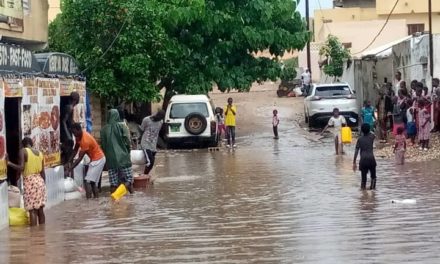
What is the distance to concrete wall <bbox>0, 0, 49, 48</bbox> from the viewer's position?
22766mm

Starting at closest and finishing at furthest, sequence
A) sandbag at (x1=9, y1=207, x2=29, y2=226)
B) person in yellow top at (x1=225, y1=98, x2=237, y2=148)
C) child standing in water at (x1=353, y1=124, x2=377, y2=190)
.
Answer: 1. sandbag at (x1=9, y1=207, x2=29, y2=226)
2. child standing in water at (x1=353, y1=124, x2=377, y2=190)
3. person in yellow top at (x1=225, y1=98, x2=237, y2=148)

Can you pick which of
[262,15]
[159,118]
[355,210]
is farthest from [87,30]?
[355,210]

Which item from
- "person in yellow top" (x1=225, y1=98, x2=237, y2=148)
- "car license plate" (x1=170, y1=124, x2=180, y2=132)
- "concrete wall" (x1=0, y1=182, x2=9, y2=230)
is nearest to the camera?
"concrete wall" (x1=0, y1=182, x2=9, y2=230)

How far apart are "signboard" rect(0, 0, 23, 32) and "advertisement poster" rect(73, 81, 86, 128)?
7.56 feet

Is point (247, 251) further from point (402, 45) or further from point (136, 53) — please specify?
point (402, 45)

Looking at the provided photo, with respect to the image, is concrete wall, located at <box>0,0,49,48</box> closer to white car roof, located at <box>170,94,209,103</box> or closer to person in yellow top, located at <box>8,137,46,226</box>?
white car roof, located at <box>170,94,209,103</box>

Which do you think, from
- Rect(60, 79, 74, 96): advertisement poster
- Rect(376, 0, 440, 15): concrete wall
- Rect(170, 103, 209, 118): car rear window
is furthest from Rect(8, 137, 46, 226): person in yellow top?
Rect(376, 0, 440, 15): concrete wall

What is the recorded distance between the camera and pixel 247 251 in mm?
10617

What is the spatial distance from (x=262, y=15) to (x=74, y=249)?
2422cm

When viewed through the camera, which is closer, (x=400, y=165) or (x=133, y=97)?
(x=400, y=165)

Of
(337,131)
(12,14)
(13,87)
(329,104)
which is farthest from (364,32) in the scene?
(13,87)

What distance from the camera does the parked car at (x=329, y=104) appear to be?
3494 cm

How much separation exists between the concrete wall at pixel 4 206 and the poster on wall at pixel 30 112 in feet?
5.62

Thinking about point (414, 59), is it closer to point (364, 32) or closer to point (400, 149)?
point (400, 149)
